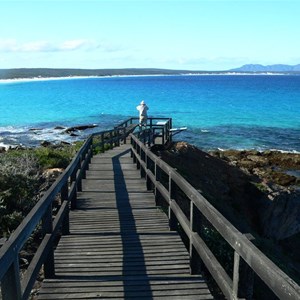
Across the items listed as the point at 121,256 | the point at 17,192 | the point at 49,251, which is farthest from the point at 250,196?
the point at 49,251

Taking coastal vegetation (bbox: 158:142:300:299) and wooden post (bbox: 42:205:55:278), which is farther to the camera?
coastal vegetation (bbox: 158:142:300:299)

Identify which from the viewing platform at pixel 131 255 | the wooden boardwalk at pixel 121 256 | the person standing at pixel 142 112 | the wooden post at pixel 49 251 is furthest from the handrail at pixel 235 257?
the person standing at pixel 142 112

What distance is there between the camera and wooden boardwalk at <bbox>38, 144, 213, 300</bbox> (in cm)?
485

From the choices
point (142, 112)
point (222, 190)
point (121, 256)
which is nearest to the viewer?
point (121, 256)

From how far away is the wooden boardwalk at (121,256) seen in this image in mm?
4848

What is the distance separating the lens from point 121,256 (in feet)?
19.4

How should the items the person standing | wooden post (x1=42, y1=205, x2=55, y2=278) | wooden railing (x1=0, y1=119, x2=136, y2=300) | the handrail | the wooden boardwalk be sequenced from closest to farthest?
the handrail, wooden railing (x1=0, y1=119, x2=136, y2=300), the wooden boardwalk, wooden post (x1=42, y1=205, x2=55, y2=278), the person standing

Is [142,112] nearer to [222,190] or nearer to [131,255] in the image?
[222,190]

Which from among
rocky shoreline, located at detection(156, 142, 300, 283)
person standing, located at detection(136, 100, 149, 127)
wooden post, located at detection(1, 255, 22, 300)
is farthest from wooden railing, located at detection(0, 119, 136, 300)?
person standing, located at detection(136, 100, 149, 127)

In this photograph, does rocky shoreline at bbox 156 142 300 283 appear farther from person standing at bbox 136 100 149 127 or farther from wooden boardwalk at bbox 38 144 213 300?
wooden boardwalk at bbox 38 144 213 300

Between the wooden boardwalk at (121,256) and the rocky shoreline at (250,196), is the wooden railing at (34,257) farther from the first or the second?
the rocky shoreline at (250,196)

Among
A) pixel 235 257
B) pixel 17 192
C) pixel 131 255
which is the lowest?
pixel 17 192

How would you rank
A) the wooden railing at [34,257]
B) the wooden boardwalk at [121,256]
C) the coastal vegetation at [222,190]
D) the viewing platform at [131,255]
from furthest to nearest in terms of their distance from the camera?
the coastal vegetation at [222,190]
the wooden boardwalk at [121,256]
the viewing platform at [131,255]
the wooden railing at [34,257]

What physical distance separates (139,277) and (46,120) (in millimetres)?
50039
